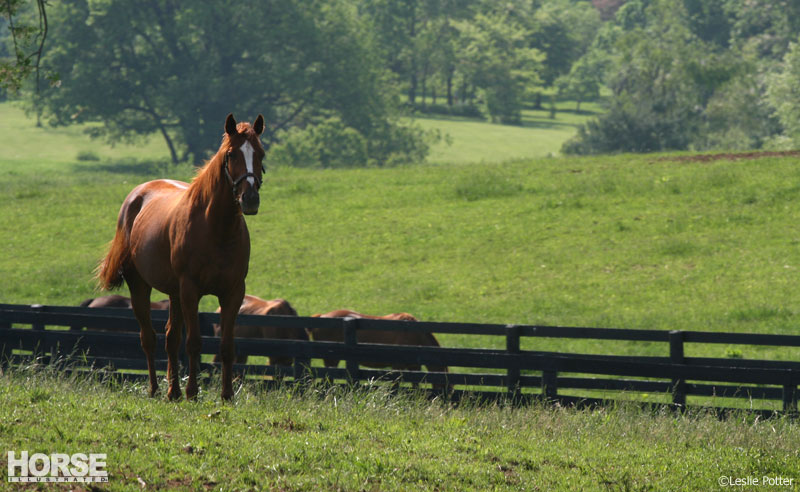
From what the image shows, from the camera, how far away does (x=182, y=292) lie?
30.7 ft

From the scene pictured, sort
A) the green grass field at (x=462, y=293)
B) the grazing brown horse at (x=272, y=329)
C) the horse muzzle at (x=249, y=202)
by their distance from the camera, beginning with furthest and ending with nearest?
the grazing brown horse at (x=272, y=329) < the horse muzzle at (x=249, y=202) < the green grass field at (x=462, y=293)

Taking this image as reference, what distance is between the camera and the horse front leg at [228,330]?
9406 millimetres

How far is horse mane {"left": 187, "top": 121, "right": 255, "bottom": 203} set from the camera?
8977 millimetres

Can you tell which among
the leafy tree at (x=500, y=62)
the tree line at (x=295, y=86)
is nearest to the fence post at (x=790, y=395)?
the tree line at (x=295, y=86)

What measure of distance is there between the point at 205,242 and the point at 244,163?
1.09m

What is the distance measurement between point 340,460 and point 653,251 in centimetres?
2149

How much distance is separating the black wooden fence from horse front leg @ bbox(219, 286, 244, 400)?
98.0 inches

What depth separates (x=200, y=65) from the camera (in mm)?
70812

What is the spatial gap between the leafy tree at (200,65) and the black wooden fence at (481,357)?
189ft

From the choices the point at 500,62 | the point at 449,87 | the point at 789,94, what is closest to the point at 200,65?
the point at 789,94

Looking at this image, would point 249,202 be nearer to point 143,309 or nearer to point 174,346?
point 174,346

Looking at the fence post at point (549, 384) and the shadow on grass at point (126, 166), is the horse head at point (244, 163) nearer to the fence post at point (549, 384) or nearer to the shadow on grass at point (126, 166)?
the fence post at point (549, 384)

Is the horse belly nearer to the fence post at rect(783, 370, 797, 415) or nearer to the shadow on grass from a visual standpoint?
the fence post at rect(783, 370, 797, 415)

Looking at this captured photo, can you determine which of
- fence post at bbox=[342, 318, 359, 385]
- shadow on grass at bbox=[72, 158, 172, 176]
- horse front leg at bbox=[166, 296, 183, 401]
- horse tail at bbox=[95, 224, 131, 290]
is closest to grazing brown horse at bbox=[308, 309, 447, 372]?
fence post at bbox=[342, 318, 359, 385]
